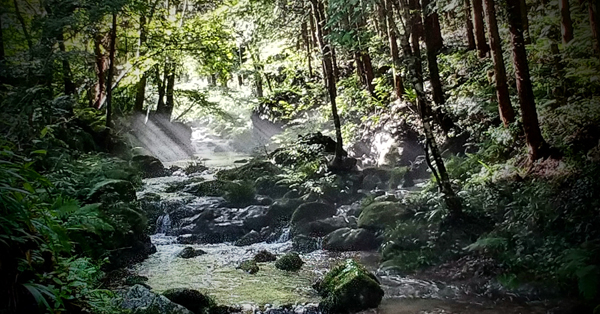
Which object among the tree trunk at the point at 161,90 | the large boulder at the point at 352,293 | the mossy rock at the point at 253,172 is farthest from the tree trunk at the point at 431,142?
the tree trunk at the point at 161,90

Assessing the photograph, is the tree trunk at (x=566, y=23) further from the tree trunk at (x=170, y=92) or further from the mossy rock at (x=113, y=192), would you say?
the tree trunk at (x=170, y=92)

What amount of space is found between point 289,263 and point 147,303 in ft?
14.1

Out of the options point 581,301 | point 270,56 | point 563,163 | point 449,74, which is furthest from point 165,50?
point 581,301

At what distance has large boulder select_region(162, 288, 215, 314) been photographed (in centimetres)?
748

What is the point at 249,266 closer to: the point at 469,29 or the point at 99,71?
the point at 99,71

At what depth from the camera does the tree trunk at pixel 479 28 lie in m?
14.3

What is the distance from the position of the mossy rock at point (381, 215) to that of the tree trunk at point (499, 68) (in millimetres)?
3465

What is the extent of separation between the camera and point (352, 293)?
24.8ft

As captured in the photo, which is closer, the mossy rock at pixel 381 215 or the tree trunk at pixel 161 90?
the mossy rock at pixel 381 215

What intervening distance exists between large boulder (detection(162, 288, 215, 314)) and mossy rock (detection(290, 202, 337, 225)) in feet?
19.4

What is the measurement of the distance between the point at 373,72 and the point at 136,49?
11.5 metres

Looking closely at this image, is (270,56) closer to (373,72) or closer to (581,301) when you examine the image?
(373,72)

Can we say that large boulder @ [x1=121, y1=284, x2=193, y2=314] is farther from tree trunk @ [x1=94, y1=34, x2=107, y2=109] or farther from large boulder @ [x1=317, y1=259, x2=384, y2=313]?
tree trunk @ [x1=94, y1=34, x2=107, y2=109]

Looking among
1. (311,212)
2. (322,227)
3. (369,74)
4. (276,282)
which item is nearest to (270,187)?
(311,212)
